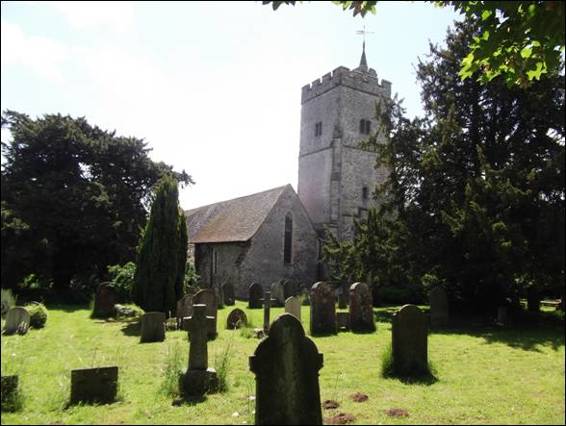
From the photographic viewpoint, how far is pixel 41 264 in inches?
572

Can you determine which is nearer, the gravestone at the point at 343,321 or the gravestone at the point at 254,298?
the gravestone at the point at 343,321

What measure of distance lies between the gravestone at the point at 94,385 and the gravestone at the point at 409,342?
14.4ft

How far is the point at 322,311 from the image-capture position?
12422 mm

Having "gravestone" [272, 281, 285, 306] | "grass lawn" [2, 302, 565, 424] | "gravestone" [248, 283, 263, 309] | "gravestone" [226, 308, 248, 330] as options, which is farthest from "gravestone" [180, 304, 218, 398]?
"gravestone" [272, 281, 285, 306]

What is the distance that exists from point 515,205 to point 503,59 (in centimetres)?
843

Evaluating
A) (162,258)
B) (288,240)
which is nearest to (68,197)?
(162,258)

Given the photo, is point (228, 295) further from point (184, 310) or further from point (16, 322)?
point (16, 322)

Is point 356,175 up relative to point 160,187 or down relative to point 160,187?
up

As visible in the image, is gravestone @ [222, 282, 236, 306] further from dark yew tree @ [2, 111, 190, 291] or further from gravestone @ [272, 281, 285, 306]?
dark yew tree @ [2, 111, 190, 291]

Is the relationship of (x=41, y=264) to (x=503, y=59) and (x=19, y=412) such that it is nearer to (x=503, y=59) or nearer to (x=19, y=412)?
(x=19, y=412)

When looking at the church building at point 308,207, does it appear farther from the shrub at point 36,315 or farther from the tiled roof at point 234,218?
the shrub at point 36,315

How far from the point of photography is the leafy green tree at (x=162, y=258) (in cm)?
1415

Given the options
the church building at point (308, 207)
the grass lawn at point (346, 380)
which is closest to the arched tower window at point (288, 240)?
the church building at point (308, 207)

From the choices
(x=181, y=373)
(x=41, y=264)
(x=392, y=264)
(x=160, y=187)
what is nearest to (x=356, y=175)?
(x=392, y=264)
